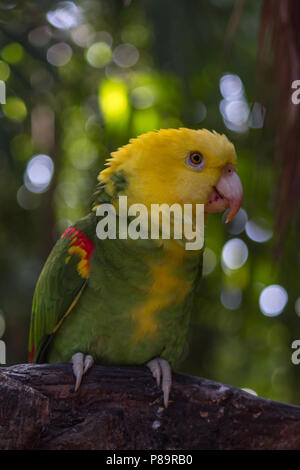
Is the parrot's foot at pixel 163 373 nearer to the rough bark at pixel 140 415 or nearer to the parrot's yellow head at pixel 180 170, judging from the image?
the rough bark at pixel 140 415

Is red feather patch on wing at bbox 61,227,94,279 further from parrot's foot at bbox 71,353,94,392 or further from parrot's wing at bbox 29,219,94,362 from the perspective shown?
parrot's foot at bbox 71,353,94,392

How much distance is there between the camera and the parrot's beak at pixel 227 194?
1.38 metres

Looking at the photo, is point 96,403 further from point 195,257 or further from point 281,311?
point 281,311

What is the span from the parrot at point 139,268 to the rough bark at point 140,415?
3.6 inches

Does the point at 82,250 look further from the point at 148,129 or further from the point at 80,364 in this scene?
the point at 148,129

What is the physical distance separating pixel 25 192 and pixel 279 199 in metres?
1.74

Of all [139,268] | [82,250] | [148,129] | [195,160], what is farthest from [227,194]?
[148,129]

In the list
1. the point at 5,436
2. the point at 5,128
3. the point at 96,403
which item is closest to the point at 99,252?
the point at 96,403

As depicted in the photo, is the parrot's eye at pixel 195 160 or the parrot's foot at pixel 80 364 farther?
the parrot's eye at pixel 195 160

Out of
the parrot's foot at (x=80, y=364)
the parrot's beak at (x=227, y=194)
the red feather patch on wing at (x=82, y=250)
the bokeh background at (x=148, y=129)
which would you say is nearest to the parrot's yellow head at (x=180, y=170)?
the parrot's beak at (x=227, y=194)

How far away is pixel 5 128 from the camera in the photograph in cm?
167

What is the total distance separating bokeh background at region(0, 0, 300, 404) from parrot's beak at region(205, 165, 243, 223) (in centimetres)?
73

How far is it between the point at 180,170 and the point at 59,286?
0.46 meters

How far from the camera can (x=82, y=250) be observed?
4.47 feet
